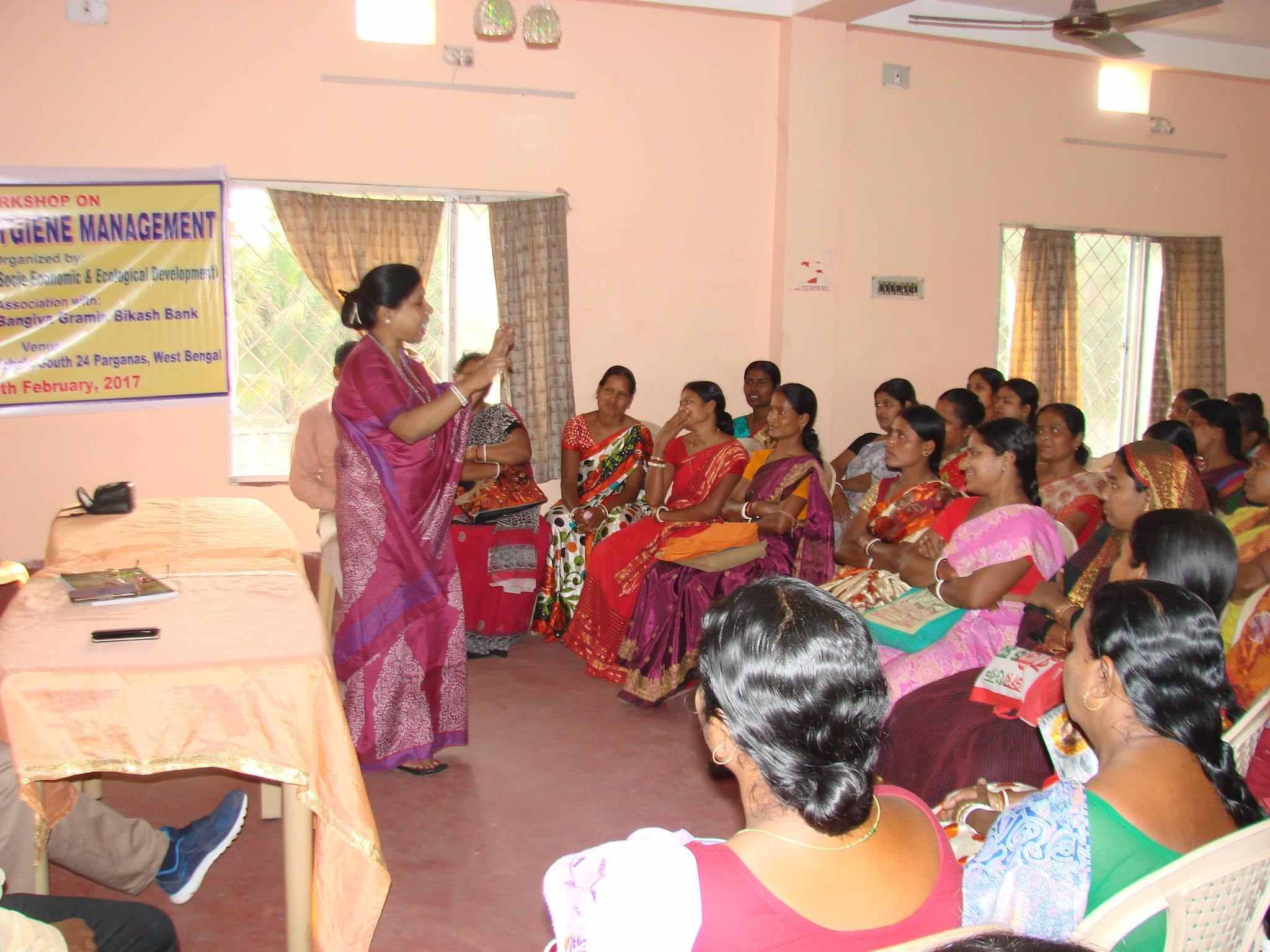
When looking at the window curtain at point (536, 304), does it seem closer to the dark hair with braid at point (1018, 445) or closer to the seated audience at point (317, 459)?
the seated audience at point (317, 459)

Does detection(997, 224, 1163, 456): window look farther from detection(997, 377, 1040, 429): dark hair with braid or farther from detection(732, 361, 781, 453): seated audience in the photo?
detection(732, 361, 781, 453): seated audience

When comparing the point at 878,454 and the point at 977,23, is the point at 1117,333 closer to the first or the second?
the point at 977,23

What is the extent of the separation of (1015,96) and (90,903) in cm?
683

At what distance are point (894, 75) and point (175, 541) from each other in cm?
526

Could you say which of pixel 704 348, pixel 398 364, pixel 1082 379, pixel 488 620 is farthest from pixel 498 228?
pixel 1082 379

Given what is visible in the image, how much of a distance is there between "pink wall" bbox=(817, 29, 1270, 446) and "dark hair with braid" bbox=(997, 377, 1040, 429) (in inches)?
56.6

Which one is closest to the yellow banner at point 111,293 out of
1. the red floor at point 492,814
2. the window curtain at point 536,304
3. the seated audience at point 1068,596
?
the window curtain at point 536,304

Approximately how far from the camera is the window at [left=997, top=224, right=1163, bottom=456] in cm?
734

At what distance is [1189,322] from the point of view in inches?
294

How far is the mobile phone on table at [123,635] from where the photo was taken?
6.84 feet

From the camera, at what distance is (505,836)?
3.05m

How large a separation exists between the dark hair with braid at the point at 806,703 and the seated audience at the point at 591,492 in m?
3.56

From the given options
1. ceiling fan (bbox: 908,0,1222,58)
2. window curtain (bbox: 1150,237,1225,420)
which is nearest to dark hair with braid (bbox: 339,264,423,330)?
ceiling fan (bbox: 908,0,1222,58)

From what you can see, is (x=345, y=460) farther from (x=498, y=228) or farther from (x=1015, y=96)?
(x=1015, y=96)
